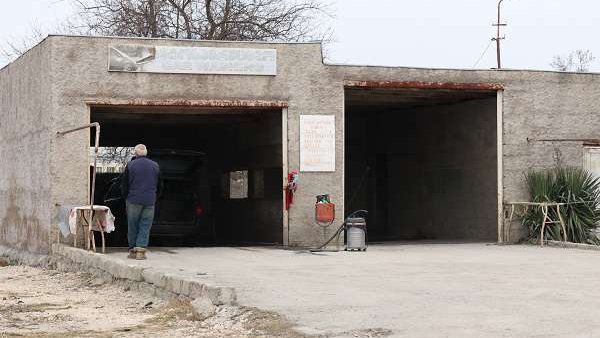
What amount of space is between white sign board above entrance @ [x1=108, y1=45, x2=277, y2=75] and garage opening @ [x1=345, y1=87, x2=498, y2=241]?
7.17 feet

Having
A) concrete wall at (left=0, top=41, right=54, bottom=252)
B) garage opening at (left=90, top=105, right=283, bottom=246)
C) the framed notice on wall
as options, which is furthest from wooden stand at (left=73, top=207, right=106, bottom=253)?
the framed notice on wall

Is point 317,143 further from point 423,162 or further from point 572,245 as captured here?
point 423,162

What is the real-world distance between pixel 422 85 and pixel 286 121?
2975 millimetres

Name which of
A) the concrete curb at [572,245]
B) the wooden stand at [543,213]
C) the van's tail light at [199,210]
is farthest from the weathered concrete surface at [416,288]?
the van's tail light at [199,210]

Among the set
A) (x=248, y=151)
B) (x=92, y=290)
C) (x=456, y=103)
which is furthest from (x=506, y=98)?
(x=92, y=290)

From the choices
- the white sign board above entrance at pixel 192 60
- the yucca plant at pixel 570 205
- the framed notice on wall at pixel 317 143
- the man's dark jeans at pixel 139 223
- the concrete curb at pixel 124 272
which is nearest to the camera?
the concrete curb at pixel 124 272

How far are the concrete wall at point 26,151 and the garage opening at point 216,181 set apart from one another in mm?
1402

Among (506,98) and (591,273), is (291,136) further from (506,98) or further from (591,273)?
(591,273)

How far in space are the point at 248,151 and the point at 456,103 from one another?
5223 mm

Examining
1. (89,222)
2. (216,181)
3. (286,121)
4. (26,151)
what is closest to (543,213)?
(286,121)

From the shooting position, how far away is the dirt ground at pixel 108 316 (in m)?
9.26

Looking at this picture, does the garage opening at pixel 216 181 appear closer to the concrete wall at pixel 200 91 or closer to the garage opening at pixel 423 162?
the concrete wall at pixel 200 91

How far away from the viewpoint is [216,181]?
28797 mm

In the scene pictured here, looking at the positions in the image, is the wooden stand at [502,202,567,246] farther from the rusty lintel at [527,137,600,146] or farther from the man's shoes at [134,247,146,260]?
the man's shoes at [134,247,146,260]
